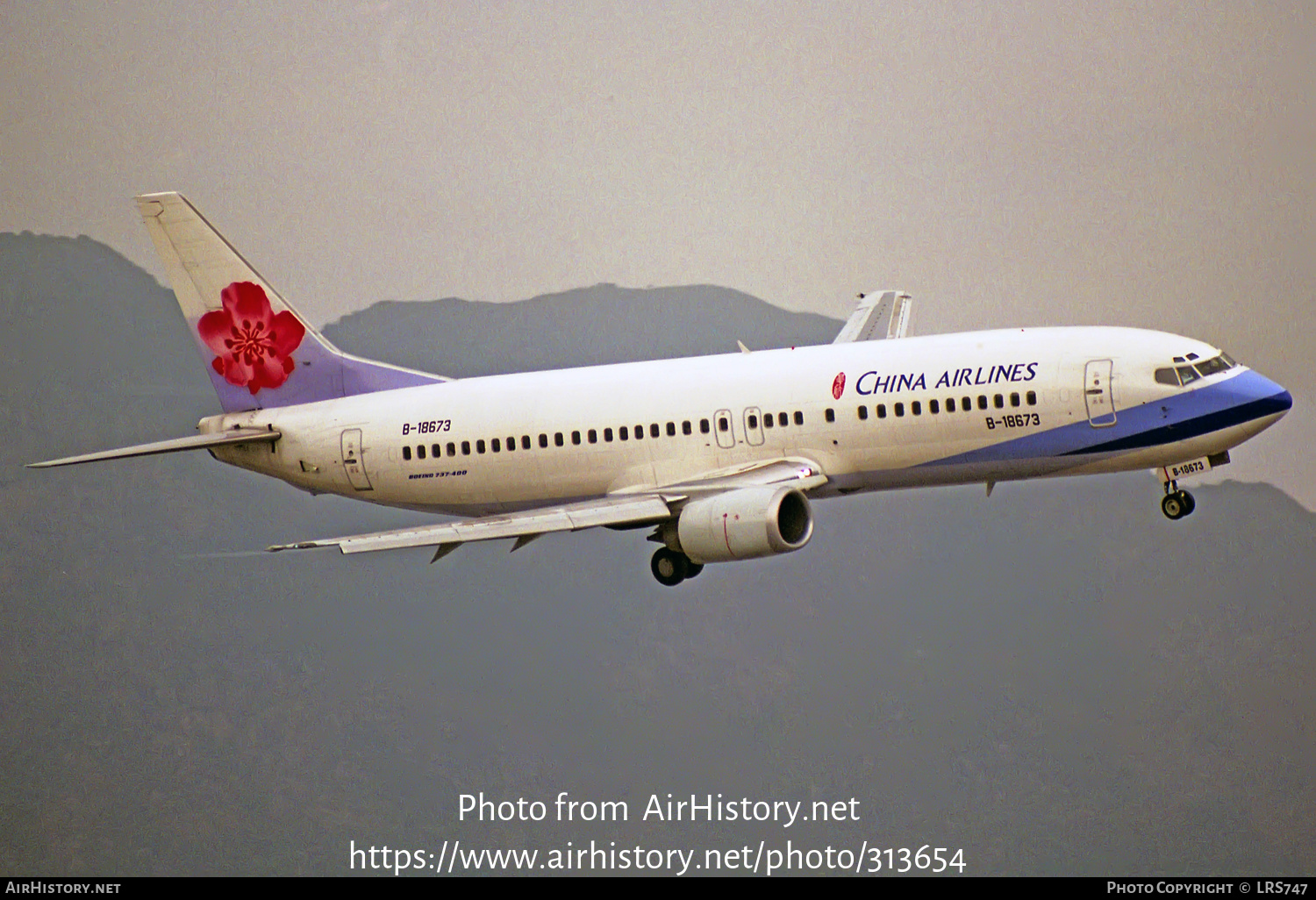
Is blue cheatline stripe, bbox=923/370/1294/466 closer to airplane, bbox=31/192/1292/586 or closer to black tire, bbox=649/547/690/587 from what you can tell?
airplane, bbox=31/192/1292/586

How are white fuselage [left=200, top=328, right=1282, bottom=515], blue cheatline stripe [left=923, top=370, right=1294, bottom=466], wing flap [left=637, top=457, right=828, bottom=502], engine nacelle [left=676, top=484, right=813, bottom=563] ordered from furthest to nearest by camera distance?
wing flap [left=637, top=457, right=828, bottom=502] < white fuselage [left=200, top=328, right=1282, bottom=515] < blue cheatline stripe [left=923, top=370, right=1294, bottom=466] < engine nacelle [left=676, top=484, right=813, bottom=563]

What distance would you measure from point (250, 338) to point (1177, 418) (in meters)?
24.4

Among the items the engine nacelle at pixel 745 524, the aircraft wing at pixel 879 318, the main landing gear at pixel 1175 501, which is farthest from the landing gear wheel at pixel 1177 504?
the aircraft wing at pixel 879 318

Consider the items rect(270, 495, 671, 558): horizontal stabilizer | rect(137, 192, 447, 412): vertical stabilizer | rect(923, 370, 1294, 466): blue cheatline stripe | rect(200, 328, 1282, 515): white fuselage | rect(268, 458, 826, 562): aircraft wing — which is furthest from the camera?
rect(137, 192, 447, 412): vertical stabilizer

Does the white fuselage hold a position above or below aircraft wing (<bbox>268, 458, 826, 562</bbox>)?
above

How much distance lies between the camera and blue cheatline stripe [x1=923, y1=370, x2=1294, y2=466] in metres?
38.1

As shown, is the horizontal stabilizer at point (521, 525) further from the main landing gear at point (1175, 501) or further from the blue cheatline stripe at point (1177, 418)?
the main landing gear at point (1175, 501)

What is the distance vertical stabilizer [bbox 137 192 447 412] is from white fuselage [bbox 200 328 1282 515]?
997 millimetres

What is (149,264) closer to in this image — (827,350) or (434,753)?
(827,350)

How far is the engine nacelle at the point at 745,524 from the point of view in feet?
125

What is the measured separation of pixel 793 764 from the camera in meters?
124

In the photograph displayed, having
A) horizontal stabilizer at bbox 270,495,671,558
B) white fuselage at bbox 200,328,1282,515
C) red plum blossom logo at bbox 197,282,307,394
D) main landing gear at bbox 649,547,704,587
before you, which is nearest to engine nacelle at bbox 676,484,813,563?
→ horizontal stabilizer at bbox 270,495,671,558

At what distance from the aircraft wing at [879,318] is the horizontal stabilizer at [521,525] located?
12.1 meters
